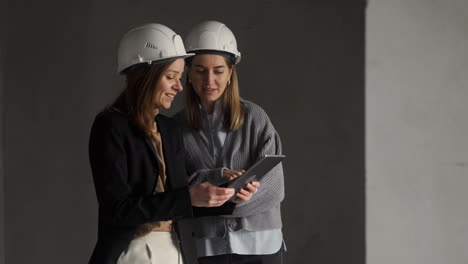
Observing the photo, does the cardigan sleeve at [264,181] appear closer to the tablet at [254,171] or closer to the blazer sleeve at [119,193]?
the tablet at [254,171]

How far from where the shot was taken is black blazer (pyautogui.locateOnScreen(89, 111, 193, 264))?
182 centimetres

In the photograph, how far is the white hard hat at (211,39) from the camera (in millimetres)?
2445

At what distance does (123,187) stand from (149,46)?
0.50m

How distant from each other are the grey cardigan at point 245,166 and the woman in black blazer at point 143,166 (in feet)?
1.15

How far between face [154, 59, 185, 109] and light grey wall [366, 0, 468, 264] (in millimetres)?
1923

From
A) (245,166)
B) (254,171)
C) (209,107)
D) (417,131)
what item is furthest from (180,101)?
(254,171)

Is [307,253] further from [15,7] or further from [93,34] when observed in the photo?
[15,7]

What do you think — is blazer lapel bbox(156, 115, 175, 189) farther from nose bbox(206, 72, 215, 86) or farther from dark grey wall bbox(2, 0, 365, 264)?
dark grey wall bbox(2, 0, 365, 264)

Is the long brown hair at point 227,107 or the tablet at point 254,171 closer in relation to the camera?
the tablet at point 254,171

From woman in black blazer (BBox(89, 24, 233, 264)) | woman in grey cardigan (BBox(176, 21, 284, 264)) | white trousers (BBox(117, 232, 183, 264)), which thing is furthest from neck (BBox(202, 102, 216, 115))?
white trousers (BBox(117, 232, 183, 264))

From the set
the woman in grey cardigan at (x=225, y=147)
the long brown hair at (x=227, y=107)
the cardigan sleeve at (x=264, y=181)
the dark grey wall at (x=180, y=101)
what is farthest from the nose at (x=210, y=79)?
the dark grey wall at (x=180, y=101)

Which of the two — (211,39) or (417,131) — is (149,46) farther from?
(417,131)

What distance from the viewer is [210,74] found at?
7.91ft

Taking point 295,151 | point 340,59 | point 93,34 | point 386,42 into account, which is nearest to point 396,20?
point 386,42
